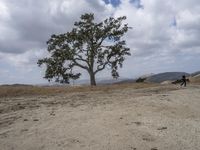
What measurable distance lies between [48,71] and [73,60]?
123 inches

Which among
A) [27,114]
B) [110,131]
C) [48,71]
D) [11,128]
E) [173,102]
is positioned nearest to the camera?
[110,131]

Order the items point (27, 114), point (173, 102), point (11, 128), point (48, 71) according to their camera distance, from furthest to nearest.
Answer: point (48, 71), point (173, 102), point (27, 114), point (11, 128)

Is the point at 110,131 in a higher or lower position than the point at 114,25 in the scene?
lower

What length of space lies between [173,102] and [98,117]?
494 centimetres

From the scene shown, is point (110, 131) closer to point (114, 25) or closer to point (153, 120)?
point (153, 120)

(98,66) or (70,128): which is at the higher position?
(98,66)

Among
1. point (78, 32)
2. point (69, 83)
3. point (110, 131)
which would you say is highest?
point (78, 32)

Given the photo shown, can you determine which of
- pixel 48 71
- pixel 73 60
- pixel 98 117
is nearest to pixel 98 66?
pixel 73 60

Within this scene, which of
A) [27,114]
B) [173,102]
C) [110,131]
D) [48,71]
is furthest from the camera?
[48,71]

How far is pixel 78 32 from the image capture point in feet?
140

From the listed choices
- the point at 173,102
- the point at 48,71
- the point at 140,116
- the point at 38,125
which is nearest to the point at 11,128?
the point at 38,125

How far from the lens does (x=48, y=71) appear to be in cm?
4269

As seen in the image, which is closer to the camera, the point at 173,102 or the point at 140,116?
the point at 140,116

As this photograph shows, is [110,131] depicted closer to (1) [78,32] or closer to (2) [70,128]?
(2) [70,128]
